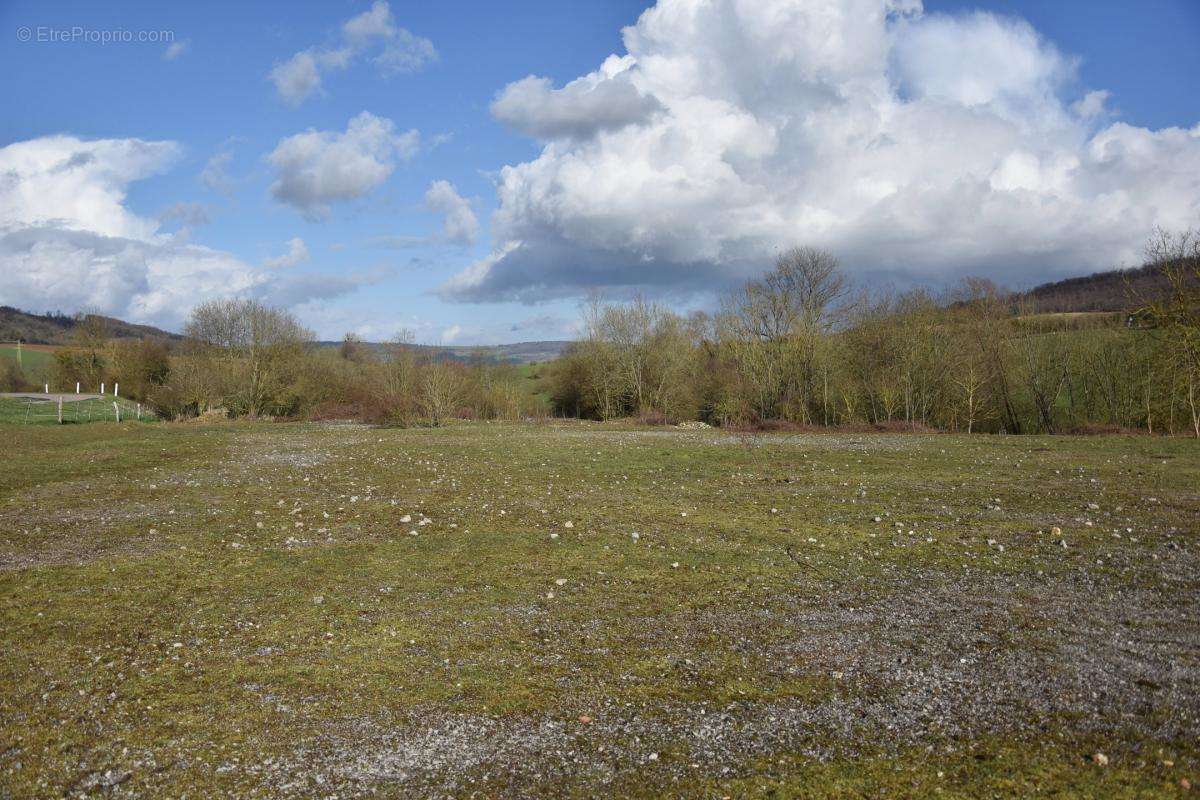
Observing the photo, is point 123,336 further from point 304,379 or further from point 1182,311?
point 1182,311

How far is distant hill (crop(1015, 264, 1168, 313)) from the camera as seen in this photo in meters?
Result: 37.3

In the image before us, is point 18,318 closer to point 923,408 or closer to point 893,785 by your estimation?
point 923,408

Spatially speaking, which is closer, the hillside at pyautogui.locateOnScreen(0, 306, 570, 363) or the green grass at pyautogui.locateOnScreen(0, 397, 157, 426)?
the green grass at pyautogui.locateOnScreen(0, 397, 157, 426)

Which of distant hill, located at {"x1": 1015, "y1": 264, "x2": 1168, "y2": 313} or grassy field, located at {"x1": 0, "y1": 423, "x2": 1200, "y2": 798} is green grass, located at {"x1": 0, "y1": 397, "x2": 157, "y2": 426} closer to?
grassy field, located at {"x1": 0, "y1": 423, "x2": 1200, "y2": 798}

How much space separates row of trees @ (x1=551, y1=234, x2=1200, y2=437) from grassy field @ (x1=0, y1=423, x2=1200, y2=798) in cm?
3028

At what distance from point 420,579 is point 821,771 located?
6.82 metres

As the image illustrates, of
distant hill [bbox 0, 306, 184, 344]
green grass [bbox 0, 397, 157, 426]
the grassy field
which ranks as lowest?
the grassy field

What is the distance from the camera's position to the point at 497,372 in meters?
67.4

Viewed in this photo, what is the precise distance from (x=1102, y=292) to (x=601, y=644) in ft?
227

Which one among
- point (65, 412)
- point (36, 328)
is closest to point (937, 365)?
point (65, 412)

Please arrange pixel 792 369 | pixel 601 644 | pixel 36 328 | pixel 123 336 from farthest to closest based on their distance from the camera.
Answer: pixel 36 328
pixel 123 336
pixel 792 369
pixel 601 644

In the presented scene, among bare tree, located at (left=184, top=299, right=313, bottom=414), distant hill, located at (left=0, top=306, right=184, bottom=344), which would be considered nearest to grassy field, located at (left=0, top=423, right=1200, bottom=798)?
bare tree, located at (left=184, top=299, right=313, bottom=414)

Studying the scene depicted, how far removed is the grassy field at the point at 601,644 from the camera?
211 inches

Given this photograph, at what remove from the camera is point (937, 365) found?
45938 millimetres
